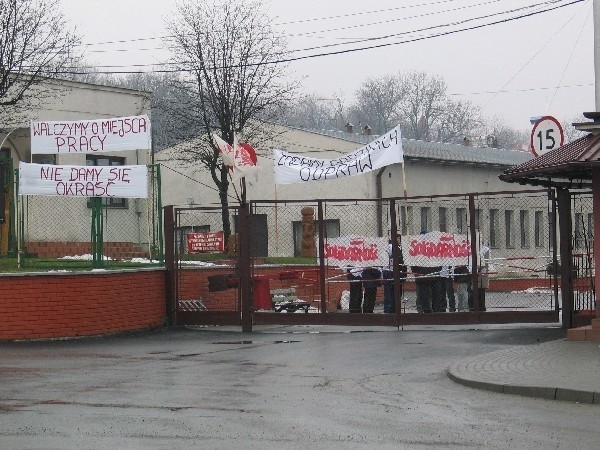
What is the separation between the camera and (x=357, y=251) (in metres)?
21.4

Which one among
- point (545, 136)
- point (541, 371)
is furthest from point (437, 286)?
point (541, 371)

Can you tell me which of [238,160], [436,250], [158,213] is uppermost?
[238,160]

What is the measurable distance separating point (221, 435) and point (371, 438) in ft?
4.02

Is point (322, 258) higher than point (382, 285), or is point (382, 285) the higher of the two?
point (322, 258)

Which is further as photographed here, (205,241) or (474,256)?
(205,241)

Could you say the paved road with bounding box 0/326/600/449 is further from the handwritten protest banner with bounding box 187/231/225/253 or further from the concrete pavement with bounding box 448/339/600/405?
the handwritten protest banner with bounding box 187/231/225/253

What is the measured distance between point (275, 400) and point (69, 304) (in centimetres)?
1005

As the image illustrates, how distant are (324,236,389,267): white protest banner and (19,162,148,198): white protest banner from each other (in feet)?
13.8

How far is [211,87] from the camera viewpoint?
132ft

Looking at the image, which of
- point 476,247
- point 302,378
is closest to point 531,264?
point 476,247

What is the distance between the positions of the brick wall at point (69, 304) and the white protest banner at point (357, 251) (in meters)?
3.80

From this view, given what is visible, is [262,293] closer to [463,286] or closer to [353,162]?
[353,162]

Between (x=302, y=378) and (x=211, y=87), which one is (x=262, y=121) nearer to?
(x=211, y=87)

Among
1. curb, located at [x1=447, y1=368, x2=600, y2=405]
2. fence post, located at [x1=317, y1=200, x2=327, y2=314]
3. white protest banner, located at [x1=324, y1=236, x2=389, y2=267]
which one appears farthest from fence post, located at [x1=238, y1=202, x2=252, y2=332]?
curb, located at [x1=447, y1=368, x2=600, y2=405]
